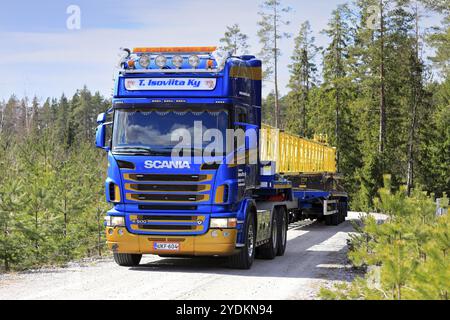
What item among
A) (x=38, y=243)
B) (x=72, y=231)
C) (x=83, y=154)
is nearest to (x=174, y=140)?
(x=38, y=243)

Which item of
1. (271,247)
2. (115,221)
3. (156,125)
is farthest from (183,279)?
(271,247)

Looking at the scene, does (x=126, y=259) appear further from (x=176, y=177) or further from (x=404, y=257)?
(x=404, y=257)

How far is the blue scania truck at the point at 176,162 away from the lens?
12.8 m

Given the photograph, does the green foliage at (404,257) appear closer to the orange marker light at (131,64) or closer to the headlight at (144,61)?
the headlight at (144,61)

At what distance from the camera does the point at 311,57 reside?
76438 millimetres

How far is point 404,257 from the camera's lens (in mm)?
7410

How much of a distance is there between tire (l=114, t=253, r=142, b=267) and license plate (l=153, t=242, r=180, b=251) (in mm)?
1261

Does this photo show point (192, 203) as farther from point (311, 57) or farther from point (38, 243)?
point (311, 57)

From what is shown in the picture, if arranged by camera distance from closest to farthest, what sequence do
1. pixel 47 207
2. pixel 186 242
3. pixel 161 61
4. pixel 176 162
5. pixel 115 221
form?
pixel 176 162, pixel 186 242, pixel 115 221, pixel 161 61, pixel 47 207

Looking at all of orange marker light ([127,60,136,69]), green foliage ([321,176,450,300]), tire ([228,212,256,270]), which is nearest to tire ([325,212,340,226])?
tire ([228,212,256,270])

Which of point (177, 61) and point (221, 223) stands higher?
point (177, 61)

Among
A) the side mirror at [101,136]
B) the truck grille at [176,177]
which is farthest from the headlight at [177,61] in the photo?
the truck grille at [176,177]

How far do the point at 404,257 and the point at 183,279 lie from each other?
5.65 meters

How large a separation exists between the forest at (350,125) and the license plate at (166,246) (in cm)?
530
